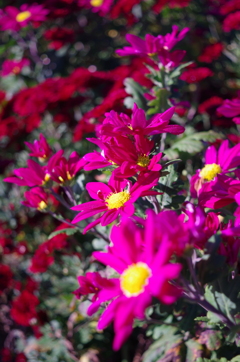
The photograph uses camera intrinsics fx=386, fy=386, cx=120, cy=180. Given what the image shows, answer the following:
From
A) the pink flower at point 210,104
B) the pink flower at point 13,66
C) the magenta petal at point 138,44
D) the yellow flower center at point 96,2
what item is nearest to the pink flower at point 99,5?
the yellow flower center at point 96,2

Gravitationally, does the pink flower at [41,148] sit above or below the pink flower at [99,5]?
above

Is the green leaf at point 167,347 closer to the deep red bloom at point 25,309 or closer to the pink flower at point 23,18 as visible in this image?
the deep red bloom at point 25,309

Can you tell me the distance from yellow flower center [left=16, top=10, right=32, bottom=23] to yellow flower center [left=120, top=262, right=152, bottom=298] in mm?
2122

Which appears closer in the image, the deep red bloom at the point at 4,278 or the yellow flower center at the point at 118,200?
the yellow flower center at the point at 118,200

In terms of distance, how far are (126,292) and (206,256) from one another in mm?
153

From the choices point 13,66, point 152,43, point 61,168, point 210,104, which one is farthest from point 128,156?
point 13,66

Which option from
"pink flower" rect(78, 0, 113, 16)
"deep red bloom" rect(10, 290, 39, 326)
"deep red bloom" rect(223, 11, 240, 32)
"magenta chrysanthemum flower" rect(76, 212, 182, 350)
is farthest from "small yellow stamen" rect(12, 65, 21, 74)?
"magenta chrysanthemum flower" rect(76, 212, 182, 350)

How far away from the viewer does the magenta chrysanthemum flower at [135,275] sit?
1.69 ft

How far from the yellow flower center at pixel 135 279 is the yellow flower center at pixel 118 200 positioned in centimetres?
22

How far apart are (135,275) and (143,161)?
293 millimetres

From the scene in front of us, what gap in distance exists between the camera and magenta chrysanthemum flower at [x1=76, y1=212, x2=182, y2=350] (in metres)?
0.51

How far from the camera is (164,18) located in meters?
2.88

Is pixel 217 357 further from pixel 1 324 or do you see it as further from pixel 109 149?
pixel 1 324

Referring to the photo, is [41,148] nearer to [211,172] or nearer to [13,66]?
[211,172]
